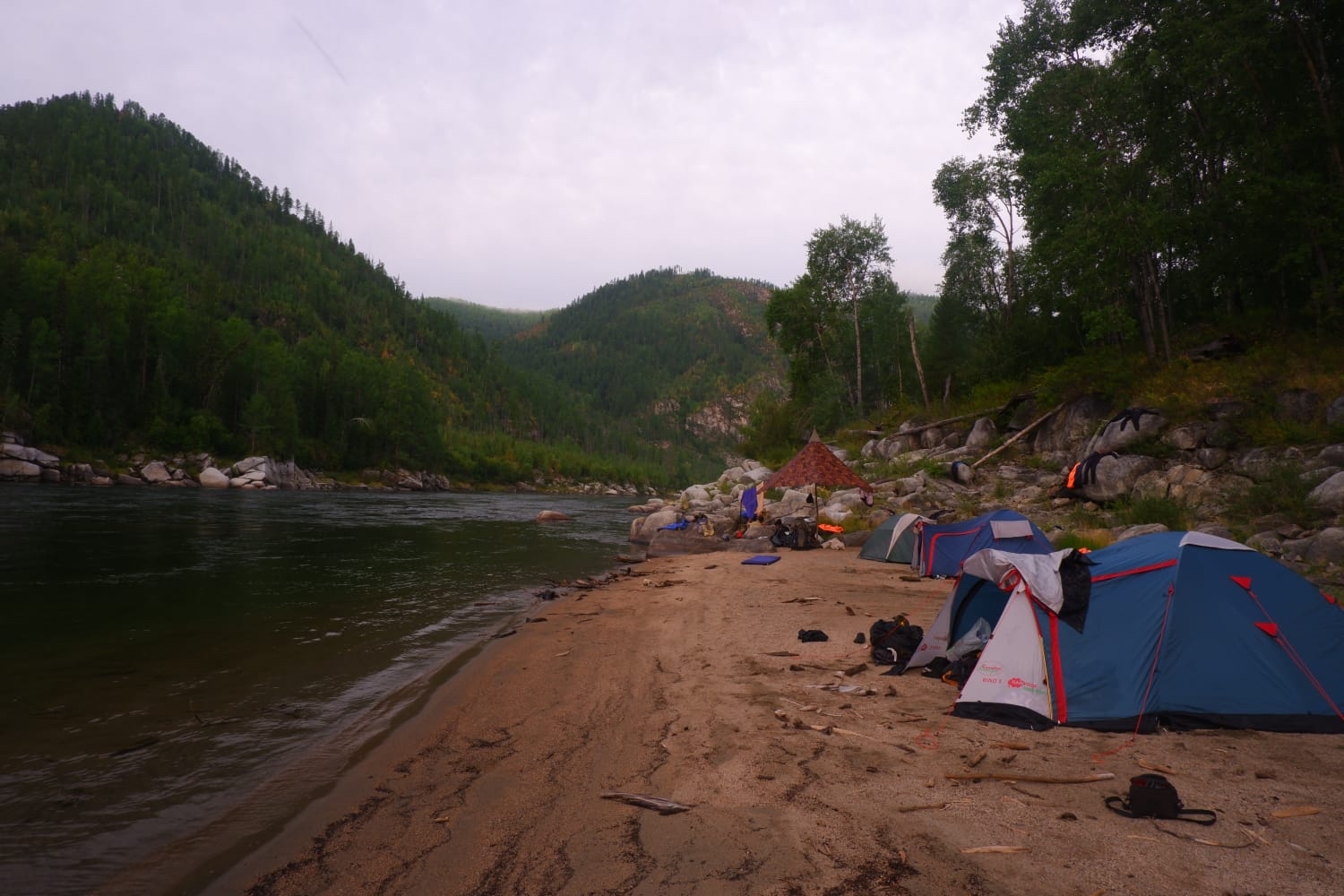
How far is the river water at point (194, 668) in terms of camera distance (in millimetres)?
5055

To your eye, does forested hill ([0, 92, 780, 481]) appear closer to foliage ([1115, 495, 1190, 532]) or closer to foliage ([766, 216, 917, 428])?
foliage ([766, 216, 917, 428])

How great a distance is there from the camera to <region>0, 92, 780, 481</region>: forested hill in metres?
62.3

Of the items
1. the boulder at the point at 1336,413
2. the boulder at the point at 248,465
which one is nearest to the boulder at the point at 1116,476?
the boulder at the point at 1336,413

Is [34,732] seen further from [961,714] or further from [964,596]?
[964,596]

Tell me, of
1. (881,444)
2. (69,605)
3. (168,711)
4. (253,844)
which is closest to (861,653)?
(253,844)

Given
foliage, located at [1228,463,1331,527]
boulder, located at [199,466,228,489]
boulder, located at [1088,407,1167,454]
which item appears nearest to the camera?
foliage, located at [1228,463,1331,527]

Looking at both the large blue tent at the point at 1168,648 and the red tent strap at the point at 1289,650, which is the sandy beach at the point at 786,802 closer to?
the large blue tent at the point at 1168,648

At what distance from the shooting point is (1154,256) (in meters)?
23.1

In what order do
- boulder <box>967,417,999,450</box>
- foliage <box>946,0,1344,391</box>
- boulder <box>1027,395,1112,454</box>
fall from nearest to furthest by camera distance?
foliage <box>946,0,1344,391</box> → boulder <box>1027,395,1112,454</box> → boulder <box>967,417,999,450</box>

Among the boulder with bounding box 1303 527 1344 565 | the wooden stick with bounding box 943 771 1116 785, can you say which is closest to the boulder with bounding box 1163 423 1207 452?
the boulder with bounding box 1303 527 1344 565

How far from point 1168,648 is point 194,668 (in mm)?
11190

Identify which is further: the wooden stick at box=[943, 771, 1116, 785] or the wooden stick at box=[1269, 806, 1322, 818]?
the wooden stick at box=[943, 771, 1116, 785]

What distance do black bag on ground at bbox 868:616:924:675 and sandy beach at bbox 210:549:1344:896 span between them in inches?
11.0

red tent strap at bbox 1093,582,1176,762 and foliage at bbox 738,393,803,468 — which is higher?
foliage at bbox 738,393,803,468
